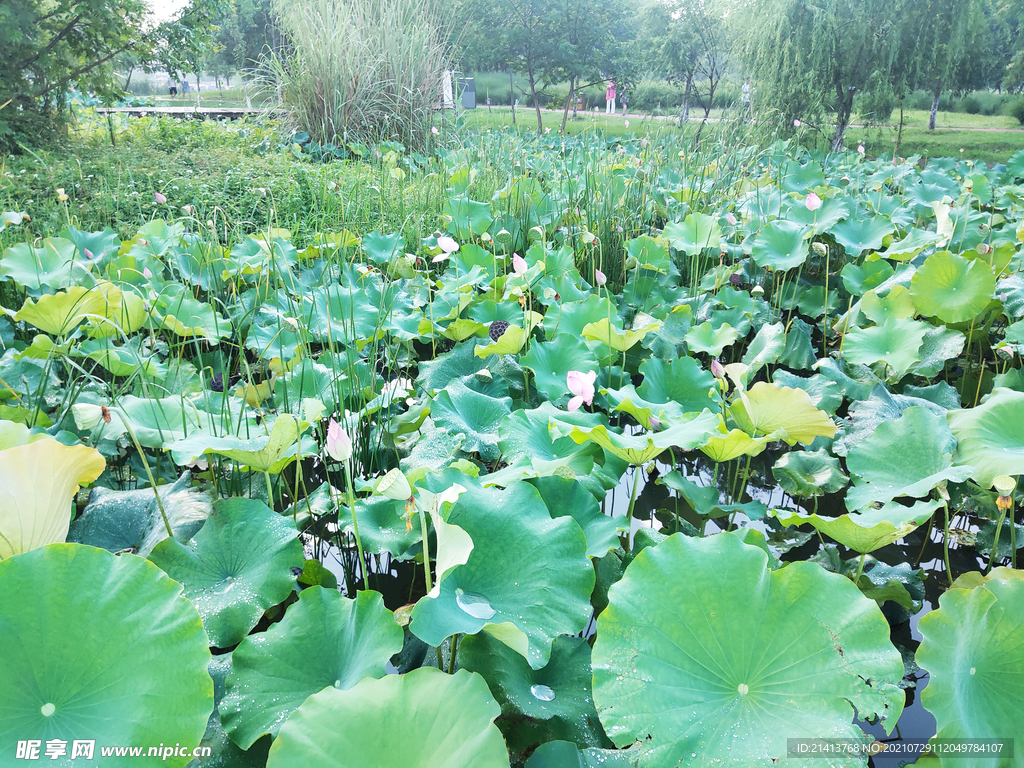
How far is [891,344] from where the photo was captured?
5.09 ft

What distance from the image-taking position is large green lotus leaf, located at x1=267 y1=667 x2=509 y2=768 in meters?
0.52

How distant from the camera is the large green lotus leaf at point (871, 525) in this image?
2.70 ft

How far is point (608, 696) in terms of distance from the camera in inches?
24.4

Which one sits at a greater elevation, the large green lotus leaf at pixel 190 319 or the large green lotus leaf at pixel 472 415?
the large green lotus leaf at pixel 190 319

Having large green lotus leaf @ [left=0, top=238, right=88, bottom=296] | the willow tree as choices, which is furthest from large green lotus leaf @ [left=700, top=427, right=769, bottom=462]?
the willow tree

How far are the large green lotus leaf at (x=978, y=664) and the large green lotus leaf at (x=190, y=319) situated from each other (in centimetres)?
153

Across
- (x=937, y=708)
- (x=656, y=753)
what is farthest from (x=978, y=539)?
(x=656, y=753)

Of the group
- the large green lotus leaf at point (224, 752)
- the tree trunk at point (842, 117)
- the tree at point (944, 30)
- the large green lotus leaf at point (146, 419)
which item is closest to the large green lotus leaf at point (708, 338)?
the large green lotus leaf at point (146, 419)

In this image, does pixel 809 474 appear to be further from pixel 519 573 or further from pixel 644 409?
pixel 519 573

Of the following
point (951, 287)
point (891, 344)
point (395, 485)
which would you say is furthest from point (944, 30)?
point (395, 485)

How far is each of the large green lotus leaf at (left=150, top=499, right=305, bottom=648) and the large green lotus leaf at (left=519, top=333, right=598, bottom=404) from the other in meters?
0.69

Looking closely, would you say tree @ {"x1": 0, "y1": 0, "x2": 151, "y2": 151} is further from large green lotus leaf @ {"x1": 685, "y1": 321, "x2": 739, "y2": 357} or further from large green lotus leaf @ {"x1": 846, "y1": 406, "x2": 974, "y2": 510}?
large green lotus leaf @ {"x1": 846, "y1": 406, "x2": 974, "y2": 510}

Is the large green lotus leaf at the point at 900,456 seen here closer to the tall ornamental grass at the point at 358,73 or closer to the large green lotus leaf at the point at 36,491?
the large green lotus leaf at the point at 36,491

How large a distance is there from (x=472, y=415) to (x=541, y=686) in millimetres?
636
